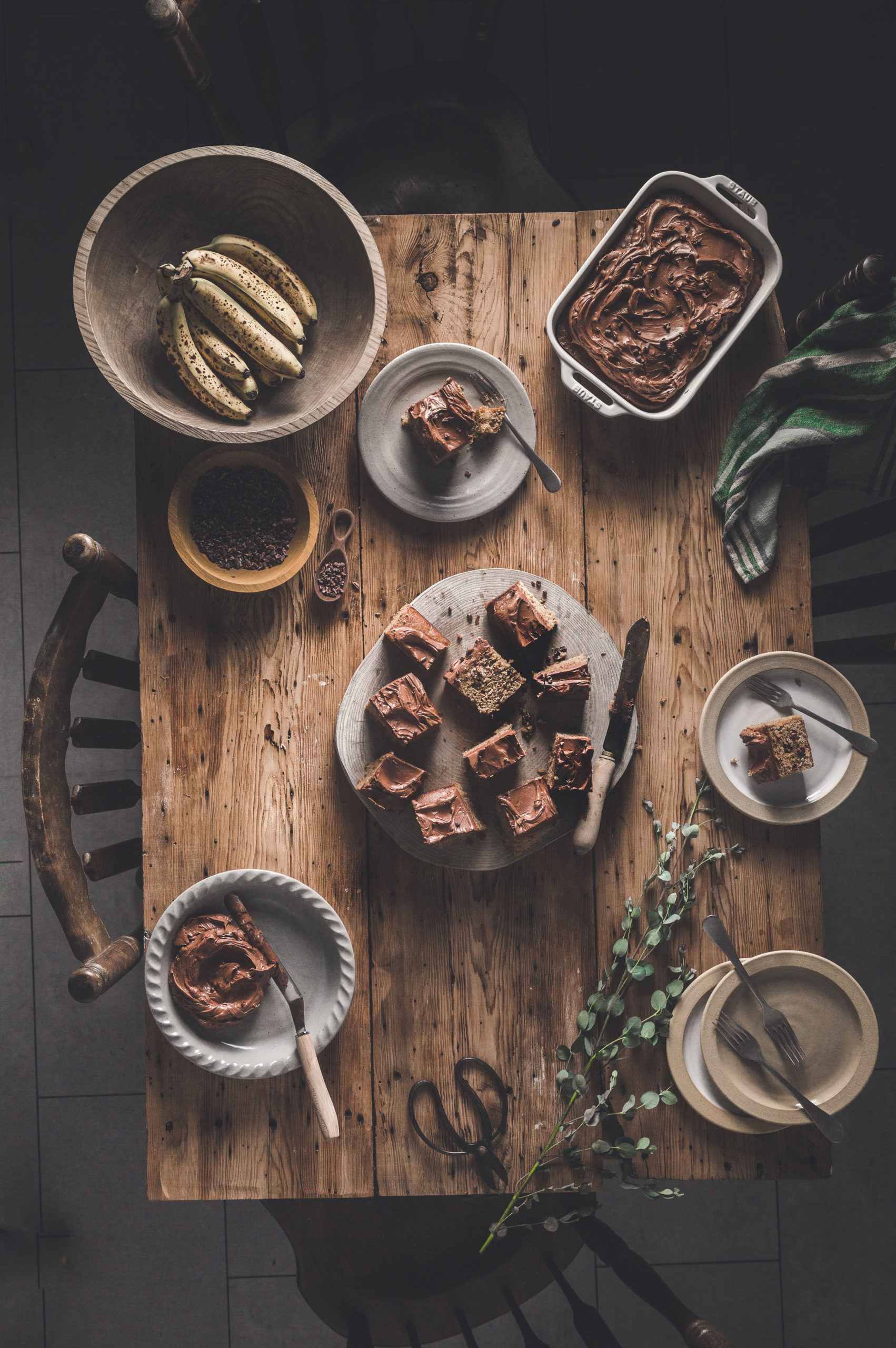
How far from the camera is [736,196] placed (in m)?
2.31

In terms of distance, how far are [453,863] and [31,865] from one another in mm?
1959

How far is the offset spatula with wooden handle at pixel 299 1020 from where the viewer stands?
222 cm

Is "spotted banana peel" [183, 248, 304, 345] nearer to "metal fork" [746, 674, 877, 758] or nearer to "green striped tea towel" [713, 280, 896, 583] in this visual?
"green striped tea towel" [713, 280, 896, 583]

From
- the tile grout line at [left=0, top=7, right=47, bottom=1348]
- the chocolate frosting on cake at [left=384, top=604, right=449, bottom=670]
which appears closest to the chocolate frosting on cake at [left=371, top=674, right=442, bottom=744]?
the chocolate frosting on cake at [left=384, top=604, right=449, bottom=670]

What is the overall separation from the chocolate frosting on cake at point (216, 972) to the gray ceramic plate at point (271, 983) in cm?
4

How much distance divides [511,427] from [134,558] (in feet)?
5.52

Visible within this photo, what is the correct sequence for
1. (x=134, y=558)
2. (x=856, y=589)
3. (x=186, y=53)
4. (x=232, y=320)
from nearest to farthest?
(x=186, y=53) < (x=232, y=320) < (x=856, y=589) < (x=134, y=558)

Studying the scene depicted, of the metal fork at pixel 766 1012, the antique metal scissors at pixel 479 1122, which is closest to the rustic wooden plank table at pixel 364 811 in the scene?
the antique metal scissors at pixel 479 1122

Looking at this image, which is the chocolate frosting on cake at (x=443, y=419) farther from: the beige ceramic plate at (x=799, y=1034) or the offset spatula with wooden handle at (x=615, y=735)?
the beige ceramic plate at (x=799, y=1034)

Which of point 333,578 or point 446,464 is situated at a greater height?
point 446,464

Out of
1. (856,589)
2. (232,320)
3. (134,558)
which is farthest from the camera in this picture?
(134,558)

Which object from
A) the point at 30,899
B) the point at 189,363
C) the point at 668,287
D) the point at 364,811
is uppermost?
the point at 668,287

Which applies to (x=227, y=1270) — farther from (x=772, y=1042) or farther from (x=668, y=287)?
(x=668, y=287)

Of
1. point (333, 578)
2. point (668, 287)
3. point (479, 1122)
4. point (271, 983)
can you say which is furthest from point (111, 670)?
point (668, 287)
